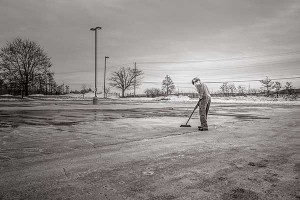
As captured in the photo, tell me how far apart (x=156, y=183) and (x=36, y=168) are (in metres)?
1.86

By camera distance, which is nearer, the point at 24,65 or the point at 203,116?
the point at 203,116

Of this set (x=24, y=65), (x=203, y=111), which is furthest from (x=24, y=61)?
(x=203, y=111)

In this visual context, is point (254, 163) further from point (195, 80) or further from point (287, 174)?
point (195, 80)

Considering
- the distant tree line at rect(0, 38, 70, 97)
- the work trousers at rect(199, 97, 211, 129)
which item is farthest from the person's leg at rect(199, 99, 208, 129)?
the distant tree line at rect(0, 38, 70, 97)

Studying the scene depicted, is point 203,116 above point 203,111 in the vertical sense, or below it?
below

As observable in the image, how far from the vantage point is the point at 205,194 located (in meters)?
2.81

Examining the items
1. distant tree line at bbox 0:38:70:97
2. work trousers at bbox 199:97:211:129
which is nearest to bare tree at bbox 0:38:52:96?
distant tree line at bbox 0:38:70:97

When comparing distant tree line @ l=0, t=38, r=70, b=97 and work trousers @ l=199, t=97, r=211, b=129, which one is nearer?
work trousers @ l=199, t=97, r=211, b=129

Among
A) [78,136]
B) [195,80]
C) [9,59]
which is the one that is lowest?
[78,136]

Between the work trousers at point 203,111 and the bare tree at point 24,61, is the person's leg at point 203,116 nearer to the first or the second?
the work trousers at point 203,111

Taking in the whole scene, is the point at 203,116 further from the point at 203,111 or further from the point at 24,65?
the point at 24,65

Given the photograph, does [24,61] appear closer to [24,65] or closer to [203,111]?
[24,65]

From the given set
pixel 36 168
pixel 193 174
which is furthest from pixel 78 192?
pixel 193 174

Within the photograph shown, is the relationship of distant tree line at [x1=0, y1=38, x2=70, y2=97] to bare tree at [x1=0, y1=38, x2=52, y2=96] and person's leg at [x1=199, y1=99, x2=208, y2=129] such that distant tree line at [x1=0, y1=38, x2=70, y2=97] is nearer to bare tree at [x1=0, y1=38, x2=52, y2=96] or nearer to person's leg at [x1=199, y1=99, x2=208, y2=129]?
bare tree at [x1=0, y1=38, x2=52, y2=96]
